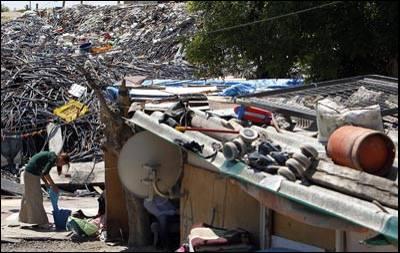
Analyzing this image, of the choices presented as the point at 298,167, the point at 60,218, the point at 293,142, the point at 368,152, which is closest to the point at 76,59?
the point at 60,218

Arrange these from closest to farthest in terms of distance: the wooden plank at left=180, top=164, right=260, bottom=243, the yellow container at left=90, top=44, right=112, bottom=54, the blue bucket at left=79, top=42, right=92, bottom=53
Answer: the wooden plank at left=180, top=164, right=260, bottom=243
the blue bucket at left=79, top=42, right=92, bottom=53
the yellow container at left=90, top=44, right=112, bottom=54

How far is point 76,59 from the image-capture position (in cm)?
2561

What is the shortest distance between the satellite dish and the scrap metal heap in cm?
391

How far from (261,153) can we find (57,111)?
13.0 metres

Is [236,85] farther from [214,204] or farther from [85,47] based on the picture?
[85,47]

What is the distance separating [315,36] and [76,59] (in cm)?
1263

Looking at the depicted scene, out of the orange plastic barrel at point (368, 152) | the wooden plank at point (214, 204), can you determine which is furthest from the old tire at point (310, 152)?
the wooden plank at point (214, 204)

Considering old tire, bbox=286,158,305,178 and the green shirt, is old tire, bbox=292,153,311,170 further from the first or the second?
the green shirt

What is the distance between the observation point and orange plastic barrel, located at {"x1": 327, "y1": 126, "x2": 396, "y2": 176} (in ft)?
26.1

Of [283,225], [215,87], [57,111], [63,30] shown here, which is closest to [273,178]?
[283,225]

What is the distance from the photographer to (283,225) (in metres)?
9.62

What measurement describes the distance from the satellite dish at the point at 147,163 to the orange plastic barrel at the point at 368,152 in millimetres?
3504

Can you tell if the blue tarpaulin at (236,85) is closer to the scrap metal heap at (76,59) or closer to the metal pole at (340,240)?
the scrap metal heap at (76,59)

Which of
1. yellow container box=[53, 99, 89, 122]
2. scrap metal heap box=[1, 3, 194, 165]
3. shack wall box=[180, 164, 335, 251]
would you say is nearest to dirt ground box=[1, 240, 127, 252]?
shack wall box=[180, 164, 335, 251]
